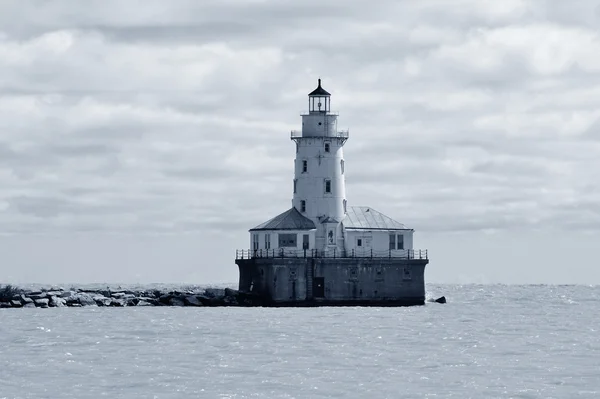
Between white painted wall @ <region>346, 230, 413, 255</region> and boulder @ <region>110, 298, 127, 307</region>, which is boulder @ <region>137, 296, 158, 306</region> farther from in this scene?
white painted wall @ <region>346, 230, 413, 255</region>

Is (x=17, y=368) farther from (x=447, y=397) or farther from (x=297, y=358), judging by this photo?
(x=447, y=397)

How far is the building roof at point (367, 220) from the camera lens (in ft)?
315

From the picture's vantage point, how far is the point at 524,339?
2633 inches

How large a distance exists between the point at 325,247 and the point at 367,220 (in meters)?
3.95

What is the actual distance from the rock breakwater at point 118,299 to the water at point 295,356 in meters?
8.79

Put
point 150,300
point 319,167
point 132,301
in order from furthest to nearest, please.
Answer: point 132,301 → point 150,300 → point 319,167

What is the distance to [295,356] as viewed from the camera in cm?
5600

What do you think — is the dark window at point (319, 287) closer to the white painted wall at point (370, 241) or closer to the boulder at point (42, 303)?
the white painted wall at point (370, 241)

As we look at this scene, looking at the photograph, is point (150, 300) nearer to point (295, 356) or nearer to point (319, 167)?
point (319, 167)

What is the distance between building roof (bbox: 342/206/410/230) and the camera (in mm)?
96062

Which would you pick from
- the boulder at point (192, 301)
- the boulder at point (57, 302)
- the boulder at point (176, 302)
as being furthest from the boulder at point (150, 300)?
the boulder at point (57, 302)

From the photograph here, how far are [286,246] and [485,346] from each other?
3370 cm

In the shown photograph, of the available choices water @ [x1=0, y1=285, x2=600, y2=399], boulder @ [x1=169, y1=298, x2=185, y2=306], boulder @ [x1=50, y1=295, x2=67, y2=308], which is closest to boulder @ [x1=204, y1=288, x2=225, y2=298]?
boulder @ [x1=169, y1=298, x2=185, y2=306]

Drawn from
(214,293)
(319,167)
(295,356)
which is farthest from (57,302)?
(295,356)
